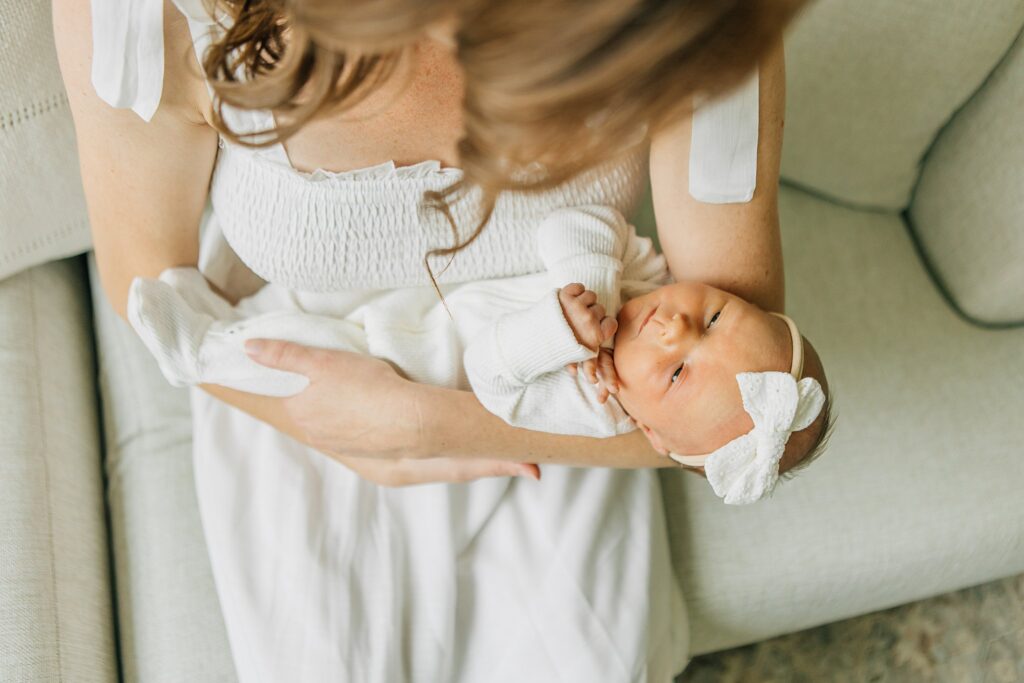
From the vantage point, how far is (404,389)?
41.0 inches

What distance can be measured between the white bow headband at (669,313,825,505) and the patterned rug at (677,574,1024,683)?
75 cm

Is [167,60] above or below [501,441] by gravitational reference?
above

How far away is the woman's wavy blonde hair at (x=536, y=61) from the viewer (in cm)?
58

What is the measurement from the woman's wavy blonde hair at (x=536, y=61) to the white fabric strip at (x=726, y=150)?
0.27 meters

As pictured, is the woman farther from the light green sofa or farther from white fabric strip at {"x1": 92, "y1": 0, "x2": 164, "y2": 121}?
the light green sofa

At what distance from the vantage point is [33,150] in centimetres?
112

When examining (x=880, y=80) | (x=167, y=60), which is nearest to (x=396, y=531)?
(x=167, y=60)

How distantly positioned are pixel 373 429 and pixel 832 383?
741 millimetres

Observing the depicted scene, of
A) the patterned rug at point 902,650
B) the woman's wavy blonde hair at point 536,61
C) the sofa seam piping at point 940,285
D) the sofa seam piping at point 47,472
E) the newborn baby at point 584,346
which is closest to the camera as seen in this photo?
the woman's wavy blonde hair at point 536,61

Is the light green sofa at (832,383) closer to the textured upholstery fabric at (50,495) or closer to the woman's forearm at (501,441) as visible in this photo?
the textured upholstery fabric at (50,495)

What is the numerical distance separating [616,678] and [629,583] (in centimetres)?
12

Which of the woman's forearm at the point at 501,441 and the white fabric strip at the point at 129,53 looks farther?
the woman's forearm at the point at 501,441

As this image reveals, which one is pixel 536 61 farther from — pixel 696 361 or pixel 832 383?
pixel 832 383

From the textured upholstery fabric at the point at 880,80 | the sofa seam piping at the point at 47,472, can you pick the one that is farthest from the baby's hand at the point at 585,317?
the sofa seam piping at the point at 47,472
